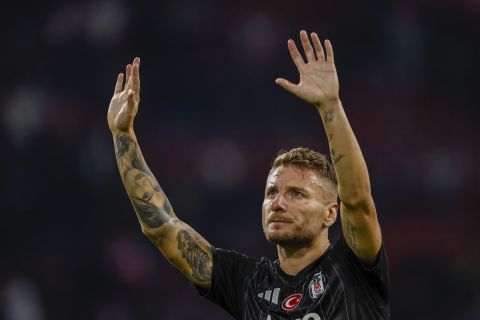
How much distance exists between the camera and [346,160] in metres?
3.32

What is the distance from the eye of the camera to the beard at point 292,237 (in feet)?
12.1

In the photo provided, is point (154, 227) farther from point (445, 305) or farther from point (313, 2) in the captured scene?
point (313, 2)

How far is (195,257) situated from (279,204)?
54 centimetres

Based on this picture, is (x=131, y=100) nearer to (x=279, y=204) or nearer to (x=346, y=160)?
(x=279, y=204)

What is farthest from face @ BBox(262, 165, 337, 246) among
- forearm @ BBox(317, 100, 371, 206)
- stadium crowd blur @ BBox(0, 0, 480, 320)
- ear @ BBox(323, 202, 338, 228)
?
stadium crowd blur @ BBox(0, 0, 480, 320)

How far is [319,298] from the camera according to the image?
11.7 ft

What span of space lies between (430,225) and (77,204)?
3826mm

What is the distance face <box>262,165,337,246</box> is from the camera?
3691 millimetres

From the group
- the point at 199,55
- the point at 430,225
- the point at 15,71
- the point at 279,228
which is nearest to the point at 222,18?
the point at 199,55

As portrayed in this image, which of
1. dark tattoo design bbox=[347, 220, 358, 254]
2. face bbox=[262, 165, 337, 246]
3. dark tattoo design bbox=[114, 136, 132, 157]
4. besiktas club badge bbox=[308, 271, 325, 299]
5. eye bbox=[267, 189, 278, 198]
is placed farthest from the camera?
dark tattoo design bbox=[114, 136, 132, 157]

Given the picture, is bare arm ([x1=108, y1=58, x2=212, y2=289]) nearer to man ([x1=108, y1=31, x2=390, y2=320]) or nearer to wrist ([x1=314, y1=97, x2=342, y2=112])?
man ([x1=108, y1=31, x2=390, y2=320])

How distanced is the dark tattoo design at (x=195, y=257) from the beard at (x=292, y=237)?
427mm

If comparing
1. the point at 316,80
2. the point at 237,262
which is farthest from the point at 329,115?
the point at 237,262

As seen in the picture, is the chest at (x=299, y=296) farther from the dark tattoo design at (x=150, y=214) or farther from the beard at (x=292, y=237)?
the dark tattoo design at (x=150, y=214)
